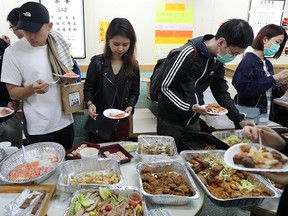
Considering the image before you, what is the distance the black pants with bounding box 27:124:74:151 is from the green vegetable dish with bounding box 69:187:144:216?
748 millimetres

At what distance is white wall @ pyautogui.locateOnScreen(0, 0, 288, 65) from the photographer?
3.34 metres

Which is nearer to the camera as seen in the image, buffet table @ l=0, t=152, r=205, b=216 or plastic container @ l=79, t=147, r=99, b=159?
buffet table @ l=0, t=152, r=205, b=216

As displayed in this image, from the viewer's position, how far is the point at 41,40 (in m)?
1.67

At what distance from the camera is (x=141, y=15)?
3.50m

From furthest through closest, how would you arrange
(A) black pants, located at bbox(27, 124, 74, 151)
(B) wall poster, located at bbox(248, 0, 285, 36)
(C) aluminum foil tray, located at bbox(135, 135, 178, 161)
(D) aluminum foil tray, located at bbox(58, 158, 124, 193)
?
(B) wall poster, located at bbox(248, 0, 285, 36)
(A) black pants, located at bbox(27, 124, 74, 151)
(C) aluminum foil tray, located at bbox(135, 135, 178, 161)
(D) aluminum foil tray, located at bbox(58, 158, 124, 193)

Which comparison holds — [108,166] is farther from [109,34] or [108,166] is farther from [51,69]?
[109,34]

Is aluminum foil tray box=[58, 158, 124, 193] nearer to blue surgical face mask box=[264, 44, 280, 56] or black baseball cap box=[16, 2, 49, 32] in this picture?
black baseball cap box=[16, 2, 49, 32]

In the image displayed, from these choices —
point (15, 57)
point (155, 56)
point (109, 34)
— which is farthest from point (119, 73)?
point (155, 56)

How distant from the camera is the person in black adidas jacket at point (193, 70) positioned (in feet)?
5.25

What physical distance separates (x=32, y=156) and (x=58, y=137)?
35 cm

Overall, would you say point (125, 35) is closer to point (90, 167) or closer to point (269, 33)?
point (90, 167)

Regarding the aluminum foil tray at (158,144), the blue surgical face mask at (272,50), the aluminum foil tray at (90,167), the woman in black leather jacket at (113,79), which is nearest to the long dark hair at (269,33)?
the blue surgical face mask at (272,50)

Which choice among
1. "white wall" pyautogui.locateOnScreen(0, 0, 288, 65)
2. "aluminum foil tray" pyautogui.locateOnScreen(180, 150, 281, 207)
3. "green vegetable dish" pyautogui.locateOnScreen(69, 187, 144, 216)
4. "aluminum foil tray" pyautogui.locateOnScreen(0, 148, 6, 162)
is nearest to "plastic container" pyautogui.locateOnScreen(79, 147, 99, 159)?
"green vegetable dish" pyautogui.locateOnScreen(69, 187, 144, 216)

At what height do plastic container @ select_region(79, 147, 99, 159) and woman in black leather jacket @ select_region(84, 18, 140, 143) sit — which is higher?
woman in black leather jacket @ select_region(84, 18, 140, 143)
